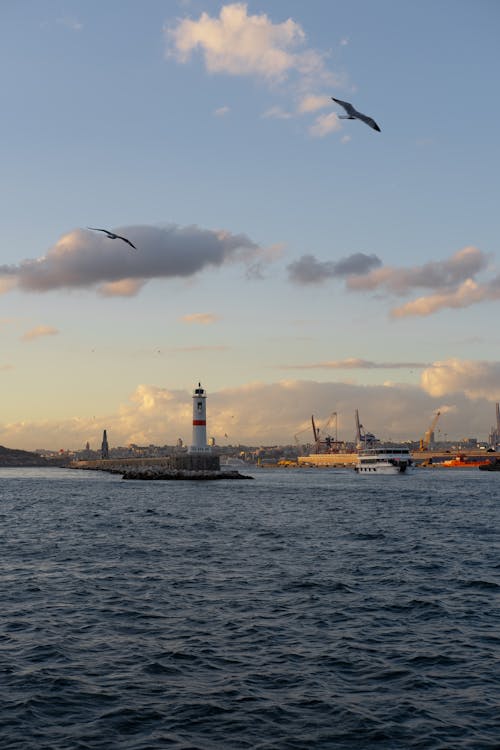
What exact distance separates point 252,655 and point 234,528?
106 ft

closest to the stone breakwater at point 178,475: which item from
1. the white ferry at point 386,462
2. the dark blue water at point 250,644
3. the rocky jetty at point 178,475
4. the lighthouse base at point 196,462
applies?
the rocky jetty at point 178,475

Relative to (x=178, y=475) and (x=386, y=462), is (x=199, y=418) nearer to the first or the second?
(x=178, y=475)

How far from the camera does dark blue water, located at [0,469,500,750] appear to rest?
14312mm

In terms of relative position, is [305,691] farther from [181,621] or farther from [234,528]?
[234,528]

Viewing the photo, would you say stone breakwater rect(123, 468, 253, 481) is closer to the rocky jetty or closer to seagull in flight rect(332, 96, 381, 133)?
the rocky jetty

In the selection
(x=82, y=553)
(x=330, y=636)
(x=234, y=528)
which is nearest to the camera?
(x=330, y=636)

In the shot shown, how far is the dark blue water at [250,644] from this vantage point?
14312mm

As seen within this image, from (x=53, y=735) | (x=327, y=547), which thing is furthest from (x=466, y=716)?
(x=327, y=547)

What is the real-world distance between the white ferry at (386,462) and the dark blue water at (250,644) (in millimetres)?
146768

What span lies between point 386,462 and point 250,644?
568 feet

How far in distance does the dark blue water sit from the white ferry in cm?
14677

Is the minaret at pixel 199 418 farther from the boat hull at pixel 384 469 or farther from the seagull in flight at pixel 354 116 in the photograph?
the seagull in flight at pixel 354 116

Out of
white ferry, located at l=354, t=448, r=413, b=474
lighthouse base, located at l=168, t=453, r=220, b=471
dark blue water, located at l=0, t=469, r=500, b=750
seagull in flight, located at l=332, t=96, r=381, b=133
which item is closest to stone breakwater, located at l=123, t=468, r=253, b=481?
lighthouse base, located at l=168, t=453, r=220, b=471

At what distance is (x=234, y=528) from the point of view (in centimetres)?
5144
